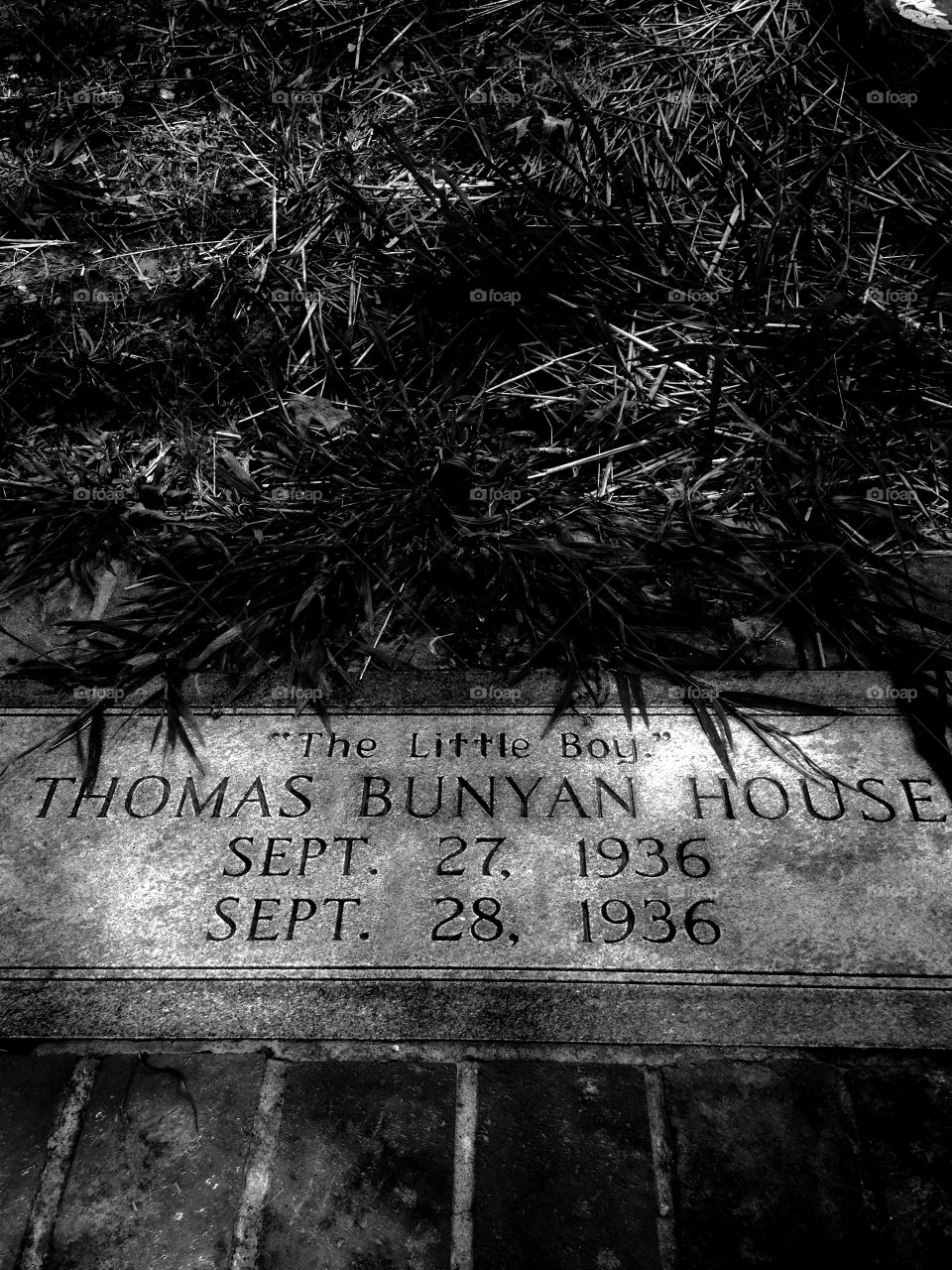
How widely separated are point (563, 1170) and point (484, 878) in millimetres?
569

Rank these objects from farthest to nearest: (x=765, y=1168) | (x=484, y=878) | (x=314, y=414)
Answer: (x=314, y=414), (x=484, y=878), (x=765, y=1168)

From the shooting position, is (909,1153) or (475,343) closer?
(909,1153)

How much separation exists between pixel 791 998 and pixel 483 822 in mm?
721

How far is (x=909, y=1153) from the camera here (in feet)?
5.78

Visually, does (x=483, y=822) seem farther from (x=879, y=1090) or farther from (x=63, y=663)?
(x=63, y=663)

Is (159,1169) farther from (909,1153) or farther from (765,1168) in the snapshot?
(909,1153)

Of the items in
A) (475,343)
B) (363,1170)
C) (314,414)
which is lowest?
(363,1170)

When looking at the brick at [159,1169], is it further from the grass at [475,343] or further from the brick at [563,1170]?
the grass at [475,343]

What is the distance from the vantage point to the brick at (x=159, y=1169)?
5.58 feet

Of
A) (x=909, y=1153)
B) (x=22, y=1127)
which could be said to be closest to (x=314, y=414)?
(x=22, y=1127)

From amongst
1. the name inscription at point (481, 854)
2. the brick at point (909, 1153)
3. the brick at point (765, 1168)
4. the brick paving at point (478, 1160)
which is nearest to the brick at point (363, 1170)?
the brick paving at point (478, 1160)

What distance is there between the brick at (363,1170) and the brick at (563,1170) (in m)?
0.08

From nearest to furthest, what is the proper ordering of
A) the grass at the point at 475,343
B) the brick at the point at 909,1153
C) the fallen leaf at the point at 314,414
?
the brick at the point at 909,1153 < the grass at the point at 475,343 < the fallen leaf at the point at 314,414

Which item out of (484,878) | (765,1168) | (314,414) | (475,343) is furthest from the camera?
(475,343)
